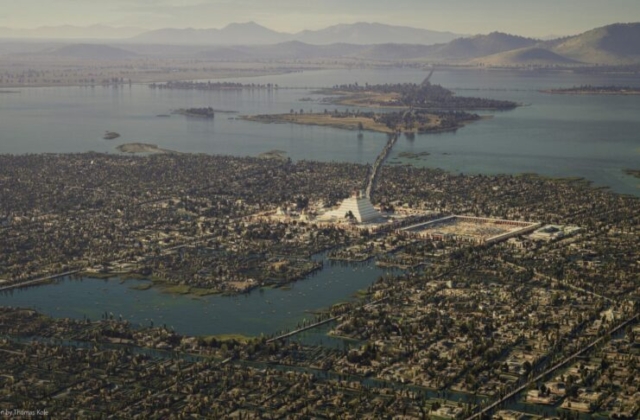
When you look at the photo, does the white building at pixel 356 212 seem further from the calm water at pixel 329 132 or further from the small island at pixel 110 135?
the small island at pixel 110 135

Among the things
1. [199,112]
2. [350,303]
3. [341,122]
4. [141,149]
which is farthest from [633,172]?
[199,112]

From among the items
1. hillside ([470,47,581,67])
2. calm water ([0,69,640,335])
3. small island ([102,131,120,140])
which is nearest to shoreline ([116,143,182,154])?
calm water ([0,69,640,335])

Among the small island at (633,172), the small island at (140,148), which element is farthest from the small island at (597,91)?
the small island at (140,148)

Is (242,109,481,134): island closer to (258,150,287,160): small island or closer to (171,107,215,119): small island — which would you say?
(171,107,215,119): small island

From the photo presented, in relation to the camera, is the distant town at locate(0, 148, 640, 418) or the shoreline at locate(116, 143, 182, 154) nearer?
the distant town at locate(0, 148, 640, 418)

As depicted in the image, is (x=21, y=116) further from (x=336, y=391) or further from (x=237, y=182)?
(x=336, y=391)

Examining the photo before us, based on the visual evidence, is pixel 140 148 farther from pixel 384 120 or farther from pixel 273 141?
pixel 384 120
